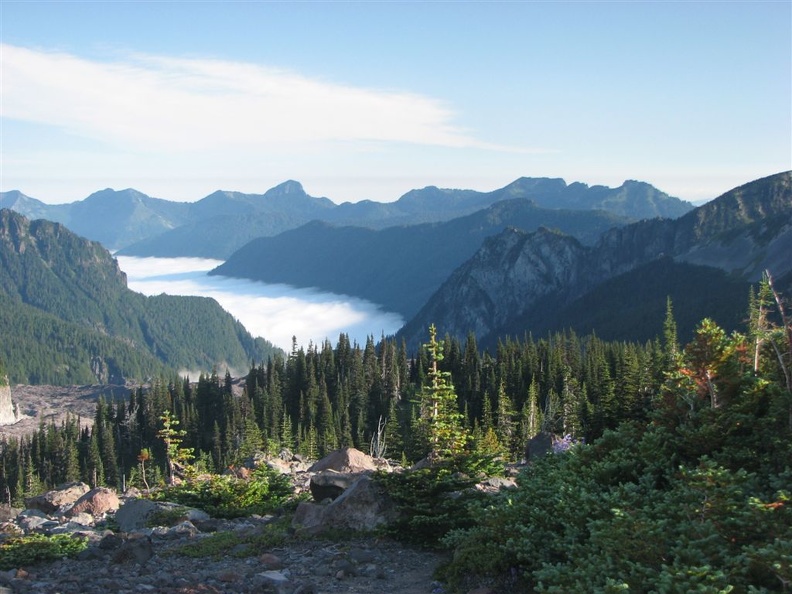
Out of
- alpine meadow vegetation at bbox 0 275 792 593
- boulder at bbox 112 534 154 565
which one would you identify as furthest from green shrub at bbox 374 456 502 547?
boulder at bbox 112 534 154 565

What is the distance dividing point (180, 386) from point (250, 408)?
3683 centimetres

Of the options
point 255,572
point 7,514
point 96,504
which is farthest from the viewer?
point 96,504

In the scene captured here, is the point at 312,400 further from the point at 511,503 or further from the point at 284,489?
the point at 511,503

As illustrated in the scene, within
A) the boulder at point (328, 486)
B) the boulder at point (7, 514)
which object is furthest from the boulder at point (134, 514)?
the boulder at point (328, 486)

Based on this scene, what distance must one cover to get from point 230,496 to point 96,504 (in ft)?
34.4

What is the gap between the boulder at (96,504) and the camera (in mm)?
36000

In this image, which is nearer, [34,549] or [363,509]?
[34,549]

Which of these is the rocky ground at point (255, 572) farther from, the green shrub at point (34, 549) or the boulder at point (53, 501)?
the boulder at point (53, 501)

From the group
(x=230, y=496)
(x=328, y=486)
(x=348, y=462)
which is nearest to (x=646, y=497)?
(x=328, y=486)

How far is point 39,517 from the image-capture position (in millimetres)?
34062

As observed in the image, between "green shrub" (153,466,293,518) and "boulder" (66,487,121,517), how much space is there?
5.37 m

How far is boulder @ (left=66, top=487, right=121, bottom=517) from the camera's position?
118 ft

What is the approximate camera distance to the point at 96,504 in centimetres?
3662

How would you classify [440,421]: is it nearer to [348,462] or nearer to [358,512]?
[348,462]
